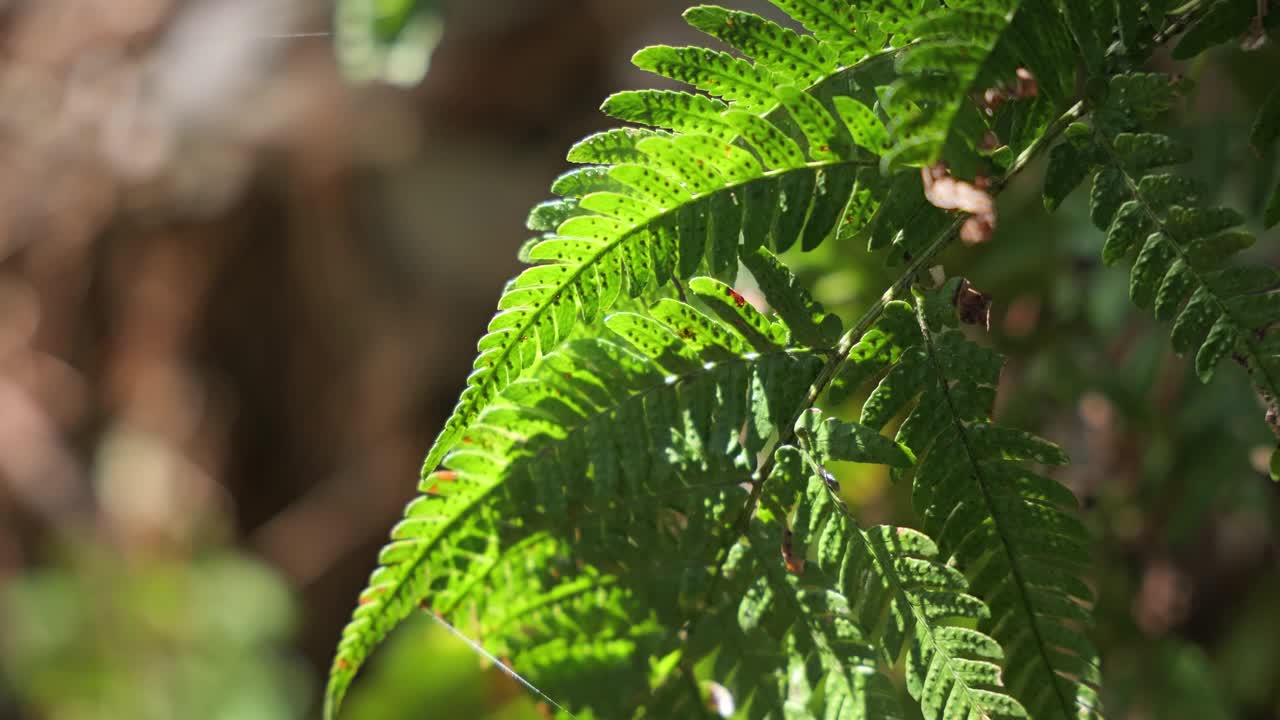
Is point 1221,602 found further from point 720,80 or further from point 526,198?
point 526,198

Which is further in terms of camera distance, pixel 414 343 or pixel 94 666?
pixel 414 343

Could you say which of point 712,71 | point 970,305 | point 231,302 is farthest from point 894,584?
point 231,302

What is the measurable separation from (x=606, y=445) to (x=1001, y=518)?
0.19 m

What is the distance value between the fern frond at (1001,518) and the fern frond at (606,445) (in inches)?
2.6

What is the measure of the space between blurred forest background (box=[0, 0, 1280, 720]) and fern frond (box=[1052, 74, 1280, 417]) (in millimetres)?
2293

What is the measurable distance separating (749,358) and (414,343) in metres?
3.13

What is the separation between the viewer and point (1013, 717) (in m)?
0.44

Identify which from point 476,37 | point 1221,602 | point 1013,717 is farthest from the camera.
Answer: point 476,37

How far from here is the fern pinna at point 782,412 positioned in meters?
0.46

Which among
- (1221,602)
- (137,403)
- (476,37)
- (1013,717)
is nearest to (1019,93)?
(1013,717)

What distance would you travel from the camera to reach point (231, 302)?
150 inches

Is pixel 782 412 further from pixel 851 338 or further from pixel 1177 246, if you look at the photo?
pixel 1177 246

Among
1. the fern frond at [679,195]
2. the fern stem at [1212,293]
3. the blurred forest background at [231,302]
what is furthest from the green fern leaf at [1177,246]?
the blurred forest background at [231,302]

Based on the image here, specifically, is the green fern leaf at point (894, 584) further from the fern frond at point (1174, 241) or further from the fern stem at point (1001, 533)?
the fern frond at point (1174, 241)
